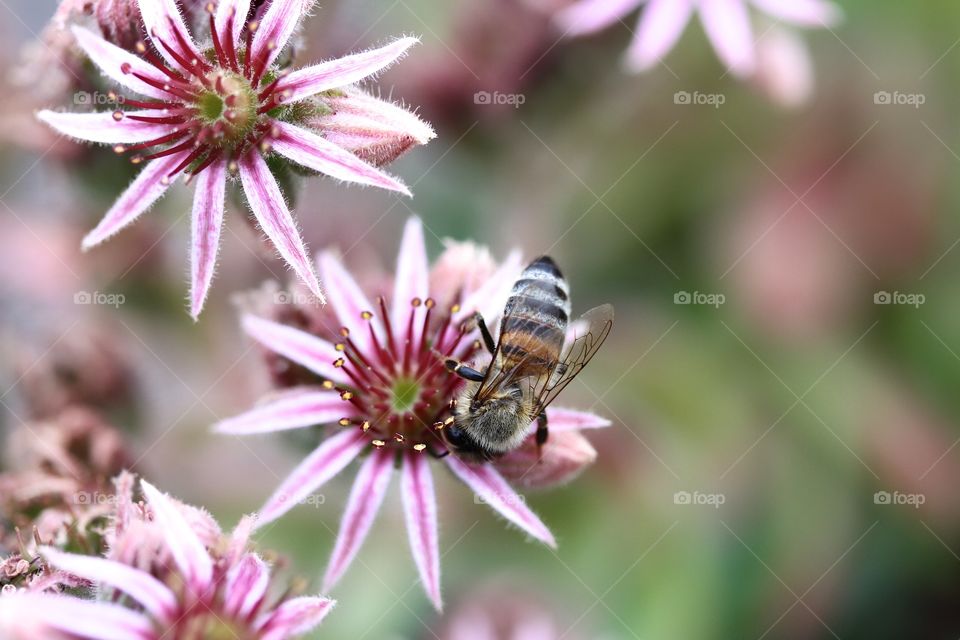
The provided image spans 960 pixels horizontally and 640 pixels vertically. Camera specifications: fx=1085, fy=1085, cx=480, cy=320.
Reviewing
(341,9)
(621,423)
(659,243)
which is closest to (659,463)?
(621,423)

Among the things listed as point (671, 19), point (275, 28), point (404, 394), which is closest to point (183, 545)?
point (404, 394)

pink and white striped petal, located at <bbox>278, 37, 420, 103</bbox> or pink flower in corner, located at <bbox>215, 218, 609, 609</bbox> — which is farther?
pink flower in corner, located at <bbox>215, 218, 609, 609</bbox>

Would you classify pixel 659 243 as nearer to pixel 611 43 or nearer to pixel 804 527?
pixel 611 43

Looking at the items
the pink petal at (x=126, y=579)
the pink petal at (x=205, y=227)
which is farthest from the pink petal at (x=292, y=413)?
the pink petal at (x=126, y=579)

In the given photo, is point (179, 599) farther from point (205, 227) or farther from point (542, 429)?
point (542, 429)

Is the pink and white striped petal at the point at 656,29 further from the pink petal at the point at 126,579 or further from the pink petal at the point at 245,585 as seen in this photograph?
the pink petal at the point at 126,579

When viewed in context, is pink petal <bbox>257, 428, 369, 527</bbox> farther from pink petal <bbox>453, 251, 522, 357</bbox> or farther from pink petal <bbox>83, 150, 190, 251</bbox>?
pink petal <bbox>83, 150, 190, 251</bbox>

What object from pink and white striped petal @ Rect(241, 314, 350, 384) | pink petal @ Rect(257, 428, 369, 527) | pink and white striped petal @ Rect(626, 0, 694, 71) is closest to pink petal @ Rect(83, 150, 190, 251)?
pink and white striped petal @ Rect(241, 314, 350, 384)
